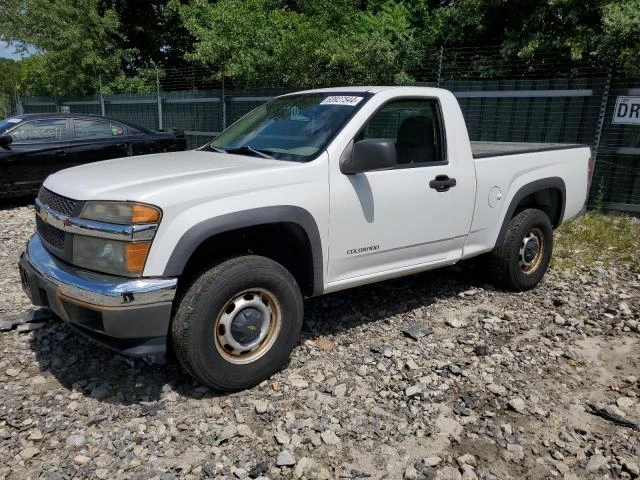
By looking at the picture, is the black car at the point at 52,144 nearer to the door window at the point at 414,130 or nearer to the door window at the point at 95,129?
the door window at the point at 95,129

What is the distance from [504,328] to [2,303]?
423 cm

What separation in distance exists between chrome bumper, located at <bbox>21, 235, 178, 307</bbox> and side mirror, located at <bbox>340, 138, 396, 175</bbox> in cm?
134

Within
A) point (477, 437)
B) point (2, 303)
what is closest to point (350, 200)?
point (477, 437)

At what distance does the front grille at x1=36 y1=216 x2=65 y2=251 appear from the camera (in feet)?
10.1

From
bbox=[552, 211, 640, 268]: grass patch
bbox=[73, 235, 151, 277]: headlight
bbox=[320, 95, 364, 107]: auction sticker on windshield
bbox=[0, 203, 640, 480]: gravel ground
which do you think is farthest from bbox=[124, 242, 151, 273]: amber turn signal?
bbox=[552, 211, 640, 268]: grass patch

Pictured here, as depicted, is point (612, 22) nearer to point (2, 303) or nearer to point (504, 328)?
point (504, 328)

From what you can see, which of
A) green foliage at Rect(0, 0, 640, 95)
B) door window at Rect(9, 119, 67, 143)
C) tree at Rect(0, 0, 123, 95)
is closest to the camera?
door window at Rect(9, 119, 67, 143)

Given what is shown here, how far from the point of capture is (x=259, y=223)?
10.1ft

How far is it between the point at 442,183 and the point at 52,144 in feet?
21.9

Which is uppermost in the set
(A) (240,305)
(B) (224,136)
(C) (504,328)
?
(B) (224,136)

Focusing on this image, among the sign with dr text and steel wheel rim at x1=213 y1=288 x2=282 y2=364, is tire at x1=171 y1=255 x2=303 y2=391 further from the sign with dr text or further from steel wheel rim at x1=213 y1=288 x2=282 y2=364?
the sign with dr text

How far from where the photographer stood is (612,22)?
805cm

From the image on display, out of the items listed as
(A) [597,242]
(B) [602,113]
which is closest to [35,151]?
(A) [597,242]

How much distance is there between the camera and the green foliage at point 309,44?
35.6ft
